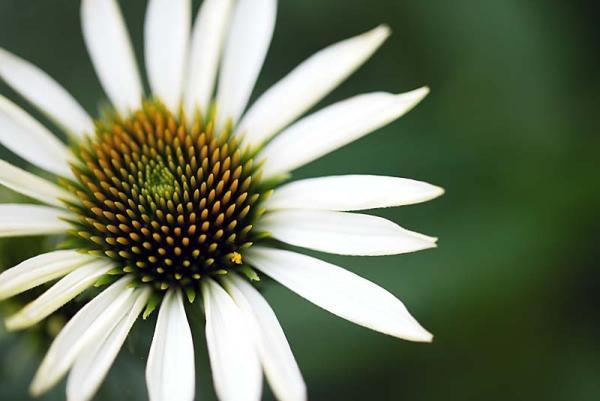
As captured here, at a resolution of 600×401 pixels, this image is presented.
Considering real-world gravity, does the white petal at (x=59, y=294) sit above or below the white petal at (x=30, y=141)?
below

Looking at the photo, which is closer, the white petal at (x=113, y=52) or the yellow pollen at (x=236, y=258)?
the yellow pollen at (x=236, y=258)

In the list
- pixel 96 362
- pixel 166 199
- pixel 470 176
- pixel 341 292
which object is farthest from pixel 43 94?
pixel 470 176

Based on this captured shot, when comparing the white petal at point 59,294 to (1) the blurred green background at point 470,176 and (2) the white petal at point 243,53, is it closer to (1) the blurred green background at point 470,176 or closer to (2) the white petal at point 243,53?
(2) the white petal at point 243,53

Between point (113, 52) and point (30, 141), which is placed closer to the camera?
point (30, 141)

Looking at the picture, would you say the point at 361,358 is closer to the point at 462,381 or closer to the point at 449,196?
the point at 462,381

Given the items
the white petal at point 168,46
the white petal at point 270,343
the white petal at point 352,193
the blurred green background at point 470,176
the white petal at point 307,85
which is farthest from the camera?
the blurred green background at point 470,176

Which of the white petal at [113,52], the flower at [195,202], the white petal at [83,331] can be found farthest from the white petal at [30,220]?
the white petal at [113,52]

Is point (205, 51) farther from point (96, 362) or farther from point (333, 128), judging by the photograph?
point (96, 362)
